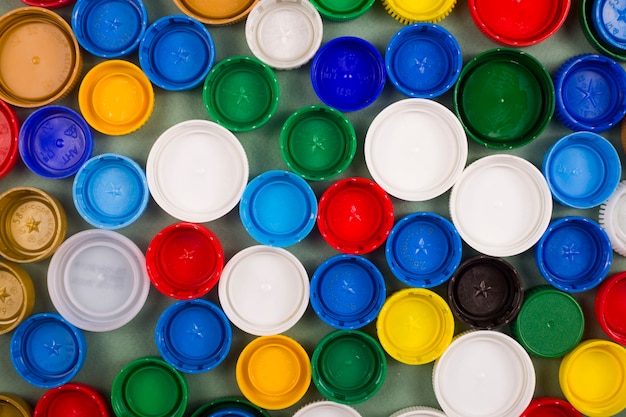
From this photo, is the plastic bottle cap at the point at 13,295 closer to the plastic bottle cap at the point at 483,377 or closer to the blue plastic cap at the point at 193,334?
the blue plastic cap at the point at 193,334

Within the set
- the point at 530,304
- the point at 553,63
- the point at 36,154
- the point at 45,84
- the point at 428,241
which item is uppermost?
the point at 553,63

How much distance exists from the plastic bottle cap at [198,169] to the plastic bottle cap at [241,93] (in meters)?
0.08

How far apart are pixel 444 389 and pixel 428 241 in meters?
0.49

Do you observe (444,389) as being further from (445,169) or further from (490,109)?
(490,109)

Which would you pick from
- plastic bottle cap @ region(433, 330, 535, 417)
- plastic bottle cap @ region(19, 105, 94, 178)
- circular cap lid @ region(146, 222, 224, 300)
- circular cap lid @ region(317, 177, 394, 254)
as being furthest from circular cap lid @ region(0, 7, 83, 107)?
plastic bottle cap @ region(433, 330, 535, 417)

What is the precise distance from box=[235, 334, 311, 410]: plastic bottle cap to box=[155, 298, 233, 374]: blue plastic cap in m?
0.09

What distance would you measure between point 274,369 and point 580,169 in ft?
3.98

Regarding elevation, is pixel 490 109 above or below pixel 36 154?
above

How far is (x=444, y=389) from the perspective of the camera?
5.34 feet

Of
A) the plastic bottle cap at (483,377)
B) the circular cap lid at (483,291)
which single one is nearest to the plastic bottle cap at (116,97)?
the circular cap lid at (483,291)

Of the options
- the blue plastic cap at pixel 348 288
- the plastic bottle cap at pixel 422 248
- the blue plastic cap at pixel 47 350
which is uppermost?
the plastic bottle cap at pixel 422 248

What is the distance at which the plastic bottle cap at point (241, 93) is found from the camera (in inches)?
64.0

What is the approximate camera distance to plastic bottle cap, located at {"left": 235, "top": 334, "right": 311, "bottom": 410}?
162 cm

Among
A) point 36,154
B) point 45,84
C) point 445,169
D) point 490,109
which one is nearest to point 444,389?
point 445,169
